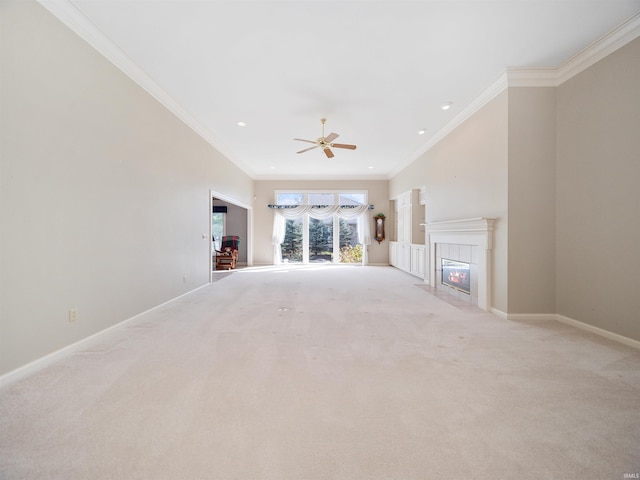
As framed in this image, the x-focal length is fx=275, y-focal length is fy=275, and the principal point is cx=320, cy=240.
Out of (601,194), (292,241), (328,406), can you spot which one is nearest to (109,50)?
(328,406)

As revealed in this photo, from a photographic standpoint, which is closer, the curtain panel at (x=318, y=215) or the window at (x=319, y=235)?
the curtain panel at (x=318, y=215)

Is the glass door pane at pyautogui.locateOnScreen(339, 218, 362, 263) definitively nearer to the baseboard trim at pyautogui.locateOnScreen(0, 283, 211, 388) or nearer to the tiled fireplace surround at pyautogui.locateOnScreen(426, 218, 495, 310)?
the tiled fireplace surround at pyautogui.locateOnScreen(426, 218, 495, 310)

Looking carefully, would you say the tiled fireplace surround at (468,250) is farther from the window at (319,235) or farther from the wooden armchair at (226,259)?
the wooden armchair at (226,259)

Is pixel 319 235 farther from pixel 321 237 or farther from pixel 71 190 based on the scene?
pixel 71 190

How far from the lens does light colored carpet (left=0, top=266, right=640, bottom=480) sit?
1.25 metres

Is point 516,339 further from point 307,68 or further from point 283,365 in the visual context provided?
point 307,68

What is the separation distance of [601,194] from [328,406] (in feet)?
11.1

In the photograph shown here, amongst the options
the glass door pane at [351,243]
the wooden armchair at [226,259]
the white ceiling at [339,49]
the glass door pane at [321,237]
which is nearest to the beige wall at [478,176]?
the white ceiling at [339,49]

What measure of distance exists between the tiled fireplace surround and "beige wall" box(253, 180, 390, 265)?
378 centimetres

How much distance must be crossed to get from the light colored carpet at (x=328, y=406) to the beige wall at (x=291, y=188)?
246 inches

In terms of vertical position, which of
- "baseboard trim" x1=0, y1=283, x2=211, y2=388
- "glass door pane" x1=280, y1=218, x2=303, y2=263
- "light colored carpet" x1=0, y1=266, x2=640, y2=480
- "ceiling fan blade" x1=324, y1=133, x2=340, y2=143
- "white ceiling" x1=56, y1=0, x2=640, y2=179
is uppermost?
"white ceiling" x1=56, y1=0, x2=640, y2=179

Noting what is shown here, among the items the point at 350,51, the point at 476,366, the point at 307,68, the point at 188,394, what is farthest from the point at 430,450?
the point at 307,68

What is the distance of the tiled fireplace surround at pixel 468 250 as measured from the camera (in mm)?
3643

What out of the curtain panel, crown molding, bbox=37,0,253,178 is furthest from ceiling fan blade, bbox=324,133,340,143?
the curtain panel
